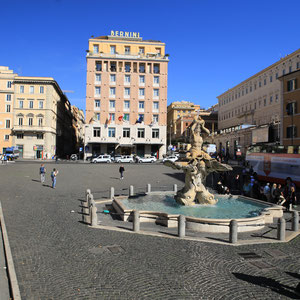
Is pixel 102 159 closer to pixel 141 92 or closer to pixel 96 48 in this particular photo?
pixel 141 92

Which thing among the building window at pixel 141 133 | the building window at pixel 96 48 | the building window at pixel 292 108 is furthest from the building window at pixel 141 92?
the building window at pixel 292 108

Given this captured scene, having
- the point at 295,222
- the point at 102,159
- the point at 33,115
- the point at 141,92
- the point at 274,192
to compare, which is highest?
the point at 141,92

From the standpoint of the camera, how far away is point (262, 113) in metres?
64.4

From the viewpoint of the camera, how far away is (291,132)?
134 feet

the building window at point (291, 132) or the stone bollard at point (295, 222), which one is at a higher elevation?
the building window at point (291, 132)

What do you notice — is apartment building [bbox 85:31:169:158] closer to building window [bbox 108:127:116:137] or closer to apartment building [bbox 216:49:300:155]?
building window [bbox 108:127:116:137]

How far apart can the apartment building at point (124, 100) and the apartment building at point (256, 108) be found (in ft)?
58.0

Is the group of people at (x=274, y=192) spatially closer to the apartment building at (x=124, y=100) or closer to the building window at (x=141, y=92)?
the apartment building at (x=124, y=100)

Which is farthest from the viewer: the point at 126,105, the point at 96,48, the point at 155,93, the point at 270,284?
the point at 96,48

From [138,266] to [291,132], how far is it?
3945cm

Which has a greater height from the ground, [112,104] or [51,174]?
[112,104]

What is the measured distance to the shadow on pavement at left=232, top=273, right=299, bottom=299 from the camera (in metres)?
6.03

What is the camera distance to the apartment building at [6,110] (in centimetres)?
5881

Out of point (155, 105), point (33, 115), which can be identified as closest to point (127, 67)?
point (155, 105)
